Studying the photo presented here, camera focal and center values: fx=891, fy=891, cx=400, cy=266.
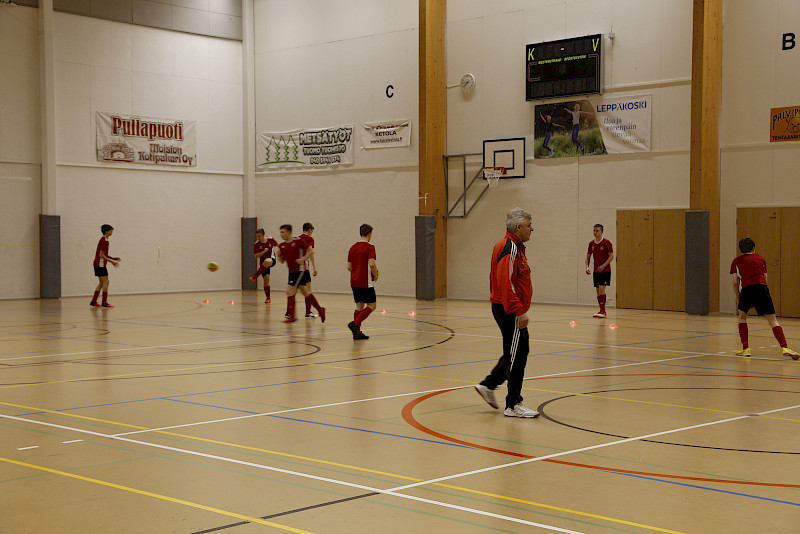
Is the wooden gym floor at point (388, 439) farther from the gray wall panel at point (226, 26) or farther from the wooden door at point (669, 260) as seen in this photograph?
the gray wall panel at point (226, 26)

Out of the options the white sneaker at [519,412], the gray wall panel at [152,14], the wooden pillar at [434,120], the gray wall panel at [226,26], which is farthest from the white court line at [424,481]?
the gray wall panel at [226,26]

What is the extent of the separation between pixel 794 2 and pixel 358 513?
22.3m

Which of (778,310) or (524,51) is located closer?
(778,310)

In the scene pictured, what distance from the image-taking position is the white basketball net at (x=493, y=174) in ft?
95.2

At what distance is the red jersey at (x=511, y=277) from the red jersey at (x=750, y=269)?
21.6 feet

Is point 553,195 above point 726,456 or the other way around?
above

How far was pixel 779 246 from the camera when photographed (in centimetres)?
2405

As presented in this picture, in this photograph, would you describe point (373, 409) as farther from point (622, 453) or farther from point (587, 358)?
point (587, 358)

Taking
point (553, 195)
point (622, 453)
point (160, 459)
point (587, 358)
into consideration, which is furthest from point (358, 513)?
point (553, 195)

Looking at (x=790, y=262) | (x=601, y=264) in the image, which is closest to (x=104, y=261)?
(x=601, y=264)

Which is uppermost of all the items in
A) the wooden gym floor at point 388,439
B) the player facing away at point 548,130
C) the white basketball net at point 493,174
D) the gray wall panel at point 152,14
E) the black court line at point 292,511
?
the gray wall panel at point 152,14

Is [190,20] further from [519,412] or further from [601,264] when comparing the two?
[519,412]


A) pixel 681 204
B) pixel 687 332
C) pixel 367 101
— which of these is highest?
pixel 367 101

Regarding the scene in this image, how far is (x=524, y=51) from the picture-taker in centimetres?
2856
